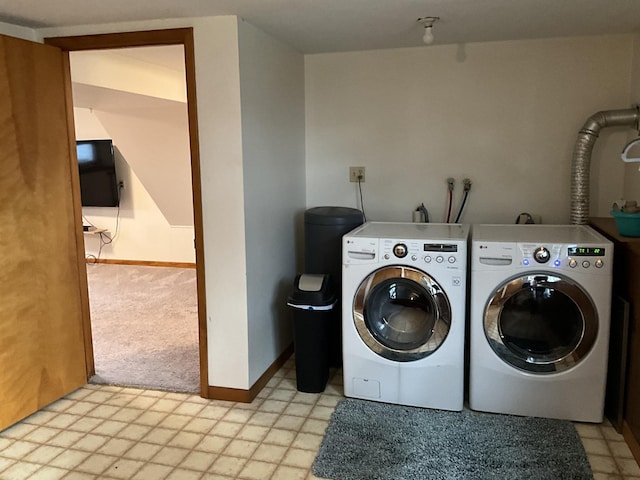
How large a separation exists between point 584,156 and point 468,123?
2.30 ft

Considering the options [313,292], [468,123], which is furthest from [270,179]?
[468,123]

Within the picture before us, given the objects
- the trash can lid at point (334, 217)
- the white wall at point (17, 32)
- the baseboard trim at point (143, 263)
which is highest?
the white wall at point (17, 32)

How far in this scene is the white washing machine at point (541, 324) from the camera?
2.40 m

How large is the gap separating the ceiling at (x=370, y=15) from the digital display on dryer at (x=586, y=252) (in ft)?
3.60

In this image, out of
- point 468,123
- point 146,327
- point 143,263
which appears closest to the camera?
point 468,123

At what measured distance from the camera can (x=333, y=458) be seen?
2232mm

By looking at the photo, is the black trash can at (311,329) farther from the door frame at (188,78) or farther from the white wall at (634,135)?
the white wall at (634,135)

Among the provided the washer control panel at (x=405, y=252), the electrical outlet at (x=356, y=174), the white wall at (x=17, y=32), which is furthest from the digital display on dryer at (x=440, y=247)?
the white wall at (x=17, y=32)

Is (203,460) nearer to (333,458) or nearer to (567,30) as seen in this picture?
(333,458)

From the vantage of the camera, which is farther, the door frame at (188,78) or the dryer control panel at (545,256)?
the door frame at (188,78)

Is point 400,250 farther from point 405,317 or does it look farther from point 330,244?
point 330,244

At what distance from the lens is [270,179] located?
9.78ft

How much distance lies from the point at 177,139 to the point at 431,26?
3304mm

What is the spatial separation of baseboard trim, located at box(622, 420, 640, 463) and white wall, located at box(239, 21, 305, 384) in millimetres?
1799
